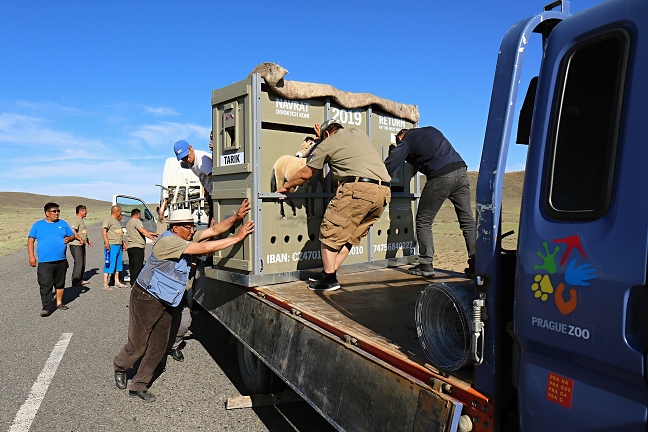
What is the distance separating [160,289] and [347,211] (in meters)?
2.01

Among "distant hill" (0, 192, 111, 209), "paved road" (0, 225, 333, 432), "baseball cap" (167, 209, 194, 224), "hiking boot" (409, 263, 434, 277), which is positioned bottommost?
"distant hill" (0, 192, 111, 209)

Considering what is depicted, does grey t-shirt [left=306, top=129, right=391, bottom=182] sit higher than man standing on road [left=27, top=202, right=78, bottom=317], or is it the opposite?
grey t-shirt [left=306, top=129, right=391, bottom=182]

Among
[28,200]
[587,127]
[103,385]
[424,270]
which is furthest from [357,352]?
[28,200]

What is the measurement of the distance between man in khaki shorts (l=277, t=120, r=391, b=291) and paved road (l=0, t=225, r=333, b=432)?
1368 mm

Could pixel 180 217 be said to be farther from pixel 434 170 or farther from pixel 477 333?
pixel 477 333

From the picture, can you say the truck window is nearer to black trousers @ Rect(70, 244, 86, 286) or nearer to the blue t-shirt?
the blue t-shirt

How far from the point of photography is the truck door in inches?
59.0

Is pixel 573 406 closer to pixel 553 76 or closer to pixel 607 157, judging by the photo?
pixel 607 157

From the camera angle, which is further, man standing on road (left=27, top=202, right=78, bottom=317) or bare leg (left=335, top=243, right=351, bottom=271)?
man standing on road (left=27, top=202, right=78, bottom=317)

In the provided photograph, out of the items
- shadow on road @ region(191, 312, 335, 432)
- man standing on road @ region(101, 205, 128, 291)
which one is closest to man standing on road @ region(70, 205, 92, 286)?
man standing on road @ region(101, 205, 128, 291)

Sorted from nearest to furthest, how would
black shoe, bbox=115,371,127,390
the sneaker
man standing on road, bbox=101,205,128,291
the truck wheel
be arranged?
the truck wheel → the sneaker → black shoe, bbox=115,371,127,390 → man standing on road, bbox=101,205,128,291

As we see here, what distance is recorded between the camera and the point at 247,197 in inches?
184

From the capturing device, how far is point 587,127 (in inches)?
67.4

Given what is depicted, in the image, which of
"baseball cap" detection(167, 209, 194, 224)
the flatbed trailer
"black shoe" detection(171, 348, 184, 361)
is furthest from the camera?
"black shoe" detection(171, 348, 184, 361)
